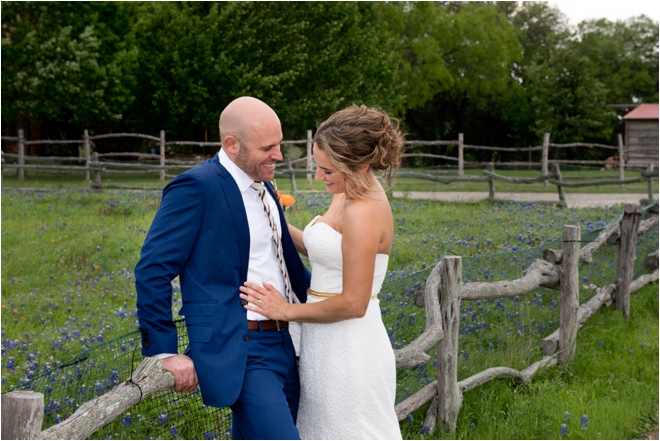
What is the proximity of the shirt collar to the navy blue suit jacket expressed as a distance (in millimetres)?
75

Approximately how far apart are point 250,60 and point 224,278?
102ft

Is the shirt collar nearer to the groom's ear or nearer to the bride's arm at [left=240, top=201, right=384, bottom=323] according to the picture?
the groom's ear

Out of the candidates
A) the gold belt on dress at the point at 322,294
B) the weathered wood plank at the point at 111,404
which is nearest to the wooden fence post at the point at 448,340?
the gold belt on dress at the point at 322,294

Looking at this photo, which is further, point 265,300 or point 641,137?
point 641,137

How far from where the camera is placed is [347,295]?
3152 mm

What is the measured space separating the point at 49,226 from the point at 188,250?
10453 millimetres

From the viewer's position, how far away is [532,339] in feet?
22.3

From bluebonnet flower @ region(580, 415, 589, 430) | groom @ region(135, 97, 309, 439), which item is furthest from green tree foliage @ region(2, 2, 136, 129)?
groom @ region(135, 97, 309, 439)

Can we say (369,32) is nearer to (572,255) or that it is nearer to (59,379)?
(572,255)

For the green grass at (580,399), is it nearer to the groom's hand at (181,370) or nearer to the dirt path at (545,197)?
the groom's hand at (181,370)

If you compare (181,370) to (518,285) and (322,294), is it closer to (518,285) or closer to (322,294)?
(322,294)

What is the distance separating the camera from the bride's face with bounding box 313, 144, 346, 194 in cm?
321

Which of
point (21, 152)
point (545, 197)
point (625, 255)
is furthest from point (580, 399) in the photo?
point (21, 152)

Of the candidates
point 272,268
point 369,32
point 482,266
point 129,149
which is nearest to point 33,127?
point 129,149
